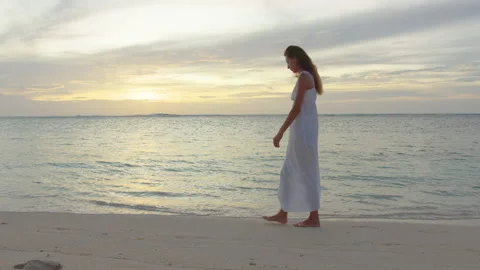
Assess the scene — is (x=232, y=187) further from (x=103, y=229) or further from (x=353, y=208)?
(x=103, y=229)

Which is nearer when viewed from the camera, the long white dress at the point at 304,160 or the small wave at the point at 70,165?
the long white dress at the point at 304,160

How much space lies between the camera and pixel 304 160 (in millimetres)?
4977

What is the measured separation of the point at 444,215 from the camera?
664cm

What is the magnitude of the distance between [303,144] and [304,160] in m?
0.20

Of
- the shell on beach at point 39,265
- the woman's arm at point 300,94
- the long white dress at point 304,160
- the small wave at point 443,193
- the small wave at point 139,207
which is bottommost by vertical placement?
the small wave at point 139,207

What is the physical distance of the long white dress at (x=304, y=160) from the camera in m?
4.95

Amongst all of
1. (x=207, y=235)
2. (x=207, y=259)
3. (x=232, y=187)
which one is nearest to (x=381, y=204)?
(x=232, y=187)

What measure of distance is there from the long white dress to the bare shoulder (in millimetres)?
36

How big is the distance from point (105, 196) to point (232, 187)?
275 centimetres

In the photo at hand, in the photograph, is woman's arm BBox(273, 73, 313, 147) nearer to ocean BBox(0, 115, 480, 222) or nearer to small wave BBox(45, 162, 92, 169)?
ocean BBox(0, 115, 480, 222)

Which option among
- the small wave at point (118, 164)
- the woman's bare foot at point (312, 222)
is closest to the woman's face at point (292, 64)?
the woman's bare foot at point (312, 222)

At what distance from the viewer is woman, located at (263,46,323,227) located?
4926 millimetres

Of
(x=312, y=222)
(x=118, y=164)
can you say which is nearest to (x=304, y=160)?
(x=312, y=222)

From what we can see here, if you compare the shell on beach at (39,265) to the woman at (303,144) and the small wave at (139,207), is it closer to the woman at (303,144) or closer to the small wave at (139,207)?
the woman at (303,144)
